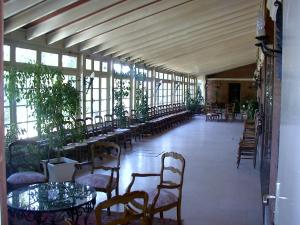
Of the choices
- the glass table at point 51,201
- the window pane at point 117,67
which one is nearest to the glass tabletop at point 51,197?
the glass table at point 51,201

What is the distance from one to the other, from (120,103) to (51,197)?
662 cm

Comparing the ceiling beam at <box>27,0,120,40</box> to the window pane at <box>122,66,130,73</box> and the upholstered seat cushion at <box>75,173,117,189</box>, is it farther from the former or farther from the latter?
the window pane at <box>122,66,130,73</box>

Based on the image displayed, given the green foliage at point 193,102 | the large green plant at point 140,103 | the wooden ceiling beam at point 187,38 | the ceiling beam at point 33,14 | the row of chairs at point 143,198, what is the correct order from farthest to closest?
the green foliage at point 193,102 < the large green plant at point 140,103 < the wooden ceiling beam at point 187,38 < the ceiling beam at point 33,14 < the row of chairs at point 143,198

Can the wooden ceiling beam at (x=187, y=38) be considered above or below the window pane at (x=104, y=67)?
above

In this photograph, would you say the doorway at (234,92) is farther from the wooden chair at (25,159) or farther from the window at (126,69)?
the wooden chair at (25,159)

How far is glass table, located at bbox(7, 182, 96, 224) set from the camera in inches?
124

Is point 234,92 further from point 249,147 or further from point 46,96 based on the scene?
point 46,96

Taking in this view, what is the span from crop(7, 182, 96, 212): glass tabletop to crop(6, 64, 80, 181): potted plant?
1.58 meters

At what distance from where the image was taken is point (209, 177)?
624 centimetres

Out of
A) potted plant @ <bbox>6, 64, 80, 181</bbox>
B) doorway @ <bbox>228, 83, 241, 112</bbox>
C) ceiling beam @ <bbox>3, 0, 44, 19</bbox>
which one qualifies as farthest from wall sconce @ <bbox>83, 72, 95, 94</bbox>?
doorway @ <bbox>228, 83, 241, 112</bbox>

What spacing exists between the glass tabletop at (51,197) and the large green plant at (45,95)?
5.18 ft

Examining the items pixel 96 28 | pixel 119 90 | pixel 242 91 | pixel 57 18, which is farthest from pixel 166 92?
pixel 57 18

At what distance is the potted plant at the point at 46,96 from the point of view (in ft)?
16.9

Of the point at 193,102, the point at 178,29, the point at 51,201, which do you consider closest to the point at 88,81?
the point at 178,29
